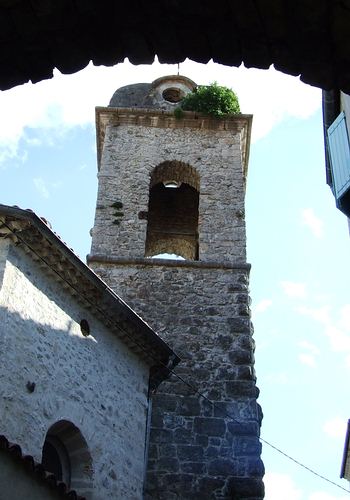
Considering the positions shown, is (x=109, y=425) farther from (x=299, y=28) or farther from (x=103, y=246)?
(x=299, y=28)

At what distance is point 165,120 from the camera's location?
47.1 feet

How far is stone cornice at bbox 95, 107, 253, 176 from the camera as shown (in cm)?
1432

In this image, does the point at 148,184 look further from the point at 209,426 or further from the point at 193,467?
the point at 193,467

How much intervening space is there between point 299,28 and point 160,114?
37.3 feet

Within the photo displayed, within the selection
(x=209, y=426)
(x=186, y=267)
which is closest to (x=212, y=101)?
(x=186, y=267)

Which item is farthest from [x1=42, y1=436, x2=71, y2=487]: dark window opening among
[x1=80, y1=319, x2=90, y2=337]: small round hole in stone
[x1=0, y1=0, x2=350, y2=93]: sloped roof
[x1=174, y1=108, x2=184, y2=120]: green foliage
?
[x1=174, y1=108, x2=184, y2=120]: green foliage

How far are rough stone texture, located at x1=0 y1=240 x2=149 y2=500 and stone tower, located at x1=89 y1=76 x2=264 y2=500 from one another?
3.74 feet

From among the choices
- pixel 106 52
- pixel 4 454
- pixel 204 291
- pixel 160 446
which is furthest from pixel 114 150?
pixel 106 52

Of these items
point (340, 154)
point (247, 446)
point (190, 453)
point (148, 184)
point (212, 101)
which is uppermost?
point (212, 101)

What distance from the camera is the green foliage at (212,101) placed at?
1451 centimetres

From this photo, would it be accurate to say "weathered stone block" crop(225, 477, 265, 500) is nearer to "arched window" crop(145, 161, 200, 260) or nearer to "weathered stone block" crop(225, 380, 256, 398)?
"weathered stone block" crop(225, 380, 256, 398)

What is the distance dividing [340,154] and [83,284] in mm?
3532

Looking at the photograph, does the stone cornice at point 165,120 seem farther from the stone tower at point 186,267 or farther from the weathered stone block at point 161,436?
the weathered stone block at point 161,436

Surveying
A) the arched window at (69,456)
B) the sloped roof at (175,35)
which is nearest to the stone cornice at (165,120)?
the arched window at (69,456)
